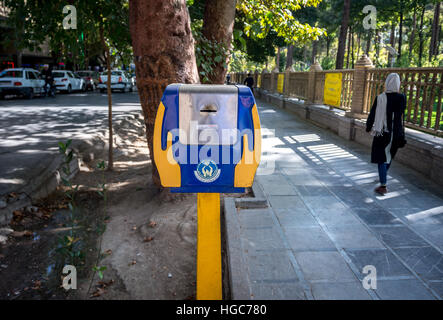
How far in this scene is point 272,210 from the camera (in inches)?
183

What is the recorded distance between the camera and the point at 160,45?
4.71m

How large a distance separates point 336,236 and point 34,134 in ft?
27.5

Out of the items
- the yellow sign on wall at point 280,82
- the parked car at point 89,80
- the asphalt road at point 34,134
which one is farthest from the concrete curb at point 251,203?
the parked car at point 89,80

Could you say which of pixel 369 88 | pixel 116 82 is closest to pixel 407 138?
pixel 369 88

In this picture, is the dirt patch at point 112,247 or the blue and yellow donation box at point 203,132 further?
the dirt patch at point 112,247

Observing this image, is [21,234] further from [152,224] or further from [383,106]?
[383,106]

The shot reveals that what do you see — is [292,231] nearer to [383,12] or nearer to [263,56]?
[263,56]

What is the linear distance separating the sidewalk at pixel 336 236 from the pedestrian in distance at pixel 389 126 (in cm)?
48

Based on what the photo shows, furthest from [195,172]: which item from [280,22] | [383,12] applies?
[383,12]

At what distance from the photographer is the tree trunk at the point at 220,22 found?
20.8 feet

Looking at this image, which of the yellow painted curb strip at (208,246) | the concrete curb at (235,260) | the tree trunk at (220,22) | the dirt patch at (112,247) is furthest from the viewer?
the tree trunk at (220,22)

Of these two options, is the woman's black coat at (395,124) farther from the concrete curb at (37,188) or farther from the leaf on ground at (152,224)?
the concrete curb at (37,188)

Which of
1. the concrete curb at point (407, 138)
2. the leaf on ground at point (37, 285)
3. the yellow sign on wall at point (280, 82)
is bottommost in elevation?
the leaf on ground at point (37, 285)

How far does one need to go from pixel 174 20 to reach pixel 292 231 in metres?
2.99
